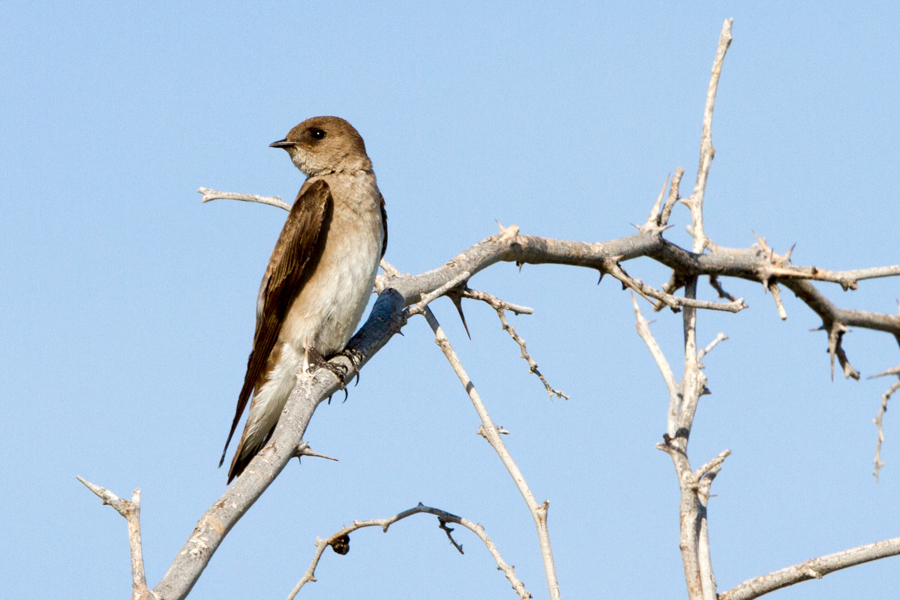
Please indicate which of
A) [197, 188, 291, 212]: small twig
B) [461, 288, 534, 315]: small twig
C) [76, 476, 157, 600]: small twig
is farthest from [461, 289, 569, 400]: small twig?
[76, 476, 157, 600]: small twig

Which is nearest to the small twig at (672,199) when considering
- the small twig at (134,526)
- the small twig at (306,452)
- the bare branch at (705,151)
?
the bare branch at (705,151)

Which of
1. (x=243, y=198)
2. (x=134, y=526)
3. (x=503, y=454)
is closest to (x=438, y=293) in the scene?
(x=503, y=454)

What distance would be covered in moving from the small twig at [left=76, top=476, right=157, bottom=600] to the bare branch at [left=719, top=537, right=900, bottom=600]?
284 centimetres

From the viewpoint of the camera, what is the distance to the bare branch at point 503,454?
416 centimetres

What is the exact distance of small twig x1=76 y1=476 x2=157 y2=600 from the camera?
2.69 meters

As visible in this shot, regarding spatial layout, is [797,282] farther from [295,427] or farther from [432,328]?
[295,427]

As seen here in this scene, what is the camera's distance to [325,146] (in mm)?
6750

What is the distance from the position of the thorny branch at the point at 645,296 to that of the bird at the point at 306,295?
0.20 m

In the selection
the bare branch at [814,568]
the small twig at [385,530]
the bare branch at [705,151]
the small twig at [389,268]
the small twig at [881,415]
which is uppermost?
the bare branch at [705,151]

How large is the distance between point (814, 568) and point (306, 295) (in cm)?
331

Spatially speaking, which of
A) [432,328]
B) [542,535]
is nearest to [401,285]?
[432,328]

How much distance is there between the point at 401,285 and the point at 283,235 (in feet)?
2.85

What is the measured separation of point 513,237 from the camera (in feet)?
18.6

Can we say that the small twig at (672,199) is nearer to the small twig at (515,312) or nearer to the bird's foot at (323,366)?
the small twig at (515,312)
